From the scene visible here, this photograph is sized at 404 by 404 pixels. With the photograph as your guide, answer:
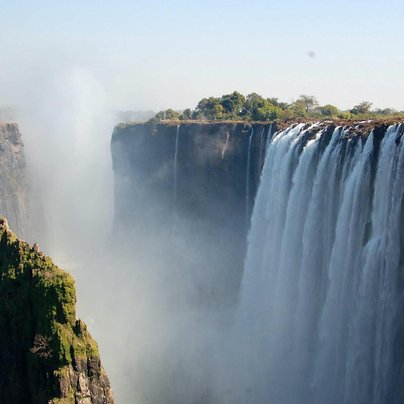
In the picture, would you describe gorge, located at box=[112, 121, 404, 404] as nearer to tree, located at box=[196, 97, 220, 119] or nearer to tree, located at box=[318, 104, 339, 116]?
tree, located at box=[318, 104, 339, 116]

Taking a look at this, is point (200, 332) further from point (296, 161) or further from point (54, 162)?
point (54, 162)

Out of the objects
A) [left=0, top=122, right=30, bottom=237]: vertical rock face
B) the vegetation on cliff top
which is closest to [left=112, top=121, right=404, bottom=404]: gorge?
the vegetation on cliff top

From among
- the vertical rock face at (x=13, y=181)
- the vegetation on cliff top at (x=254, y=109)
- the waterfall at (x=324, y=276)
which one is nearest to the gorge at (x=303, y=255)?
the waterfall at (x=324, y=276)

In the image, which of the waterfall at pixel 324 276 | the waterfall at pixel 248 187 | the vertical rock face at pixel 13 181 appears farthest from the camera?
the vertical rock face at pixel 13 181

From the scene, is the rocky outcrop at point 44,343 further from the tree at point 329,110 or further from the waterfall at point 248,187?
the tree at point 329,110

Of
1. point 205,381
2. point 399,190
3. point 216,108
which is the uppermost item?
point 216,108

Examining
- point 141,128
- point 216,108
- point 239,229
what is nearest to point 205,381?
point 239,229
